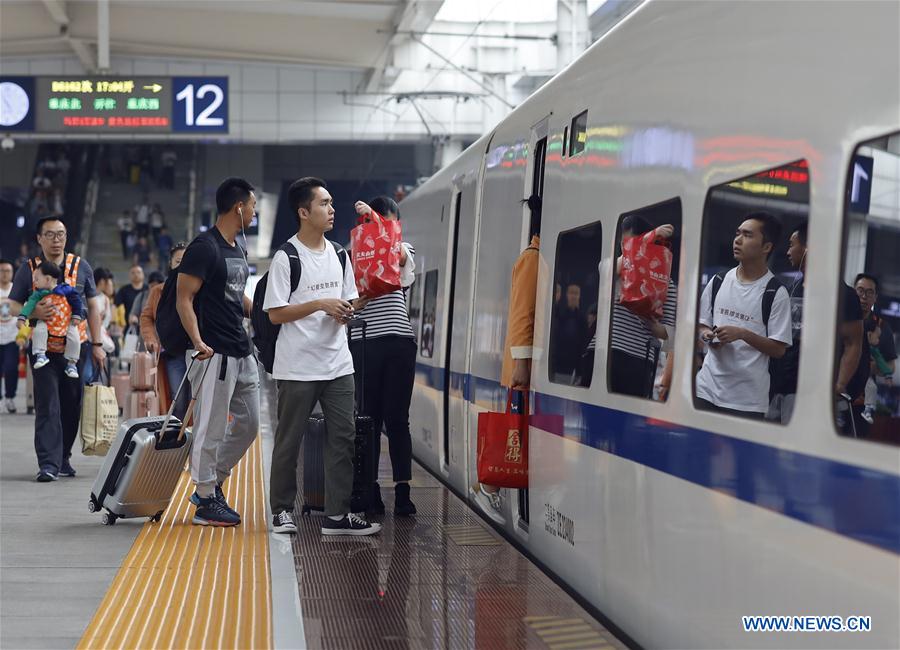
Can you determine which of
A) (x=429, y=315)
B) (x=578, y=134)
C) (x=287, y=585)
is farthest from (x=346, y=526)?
(x=429, y=315)

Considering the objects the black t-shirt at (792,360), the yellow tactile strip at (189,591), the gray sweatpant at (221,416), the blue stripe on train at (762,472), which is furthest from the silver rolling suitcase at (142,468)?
the black t-shirt at (792,360)

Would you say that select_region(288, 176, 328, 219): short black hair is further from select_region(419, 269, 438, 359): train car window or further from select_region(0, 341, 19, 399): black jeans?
select_region(0, 341, 19, 399): black jeans

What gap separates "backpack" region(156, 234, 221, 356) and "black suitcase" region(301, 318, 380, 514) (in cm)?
91

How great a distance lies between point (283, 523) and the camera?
6.47m

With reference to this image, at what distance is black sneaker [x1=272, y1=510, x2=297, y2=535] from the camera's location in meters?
6.46

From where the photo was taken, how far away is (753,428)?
10.9ft

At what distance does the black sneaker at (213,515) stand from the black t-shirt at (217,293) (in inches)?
32.5

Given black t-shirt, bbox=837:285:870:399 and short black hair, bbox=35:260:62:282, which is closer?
black t-shirt, bbox=837:285:870:399

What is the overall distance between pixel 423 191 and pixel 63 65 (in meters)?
16.8

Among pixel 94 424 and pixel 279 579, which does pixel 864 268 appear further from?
pixel 94 424

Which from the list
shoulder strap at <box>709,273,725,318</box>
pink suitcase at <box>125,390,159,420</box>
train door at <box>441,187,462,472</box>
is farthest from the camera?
pink suitcase at <box>125,390,159,420</box>

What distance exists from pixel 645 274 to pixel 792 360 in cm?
119

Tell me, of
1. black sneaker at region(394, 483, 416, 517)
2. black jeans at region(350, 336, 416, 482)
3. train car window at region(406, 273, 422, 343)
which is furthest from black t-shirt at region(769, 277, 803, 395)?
train car window at region(406, 273, 422, 343)

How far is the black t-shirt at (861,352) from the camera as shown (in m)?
2.90
